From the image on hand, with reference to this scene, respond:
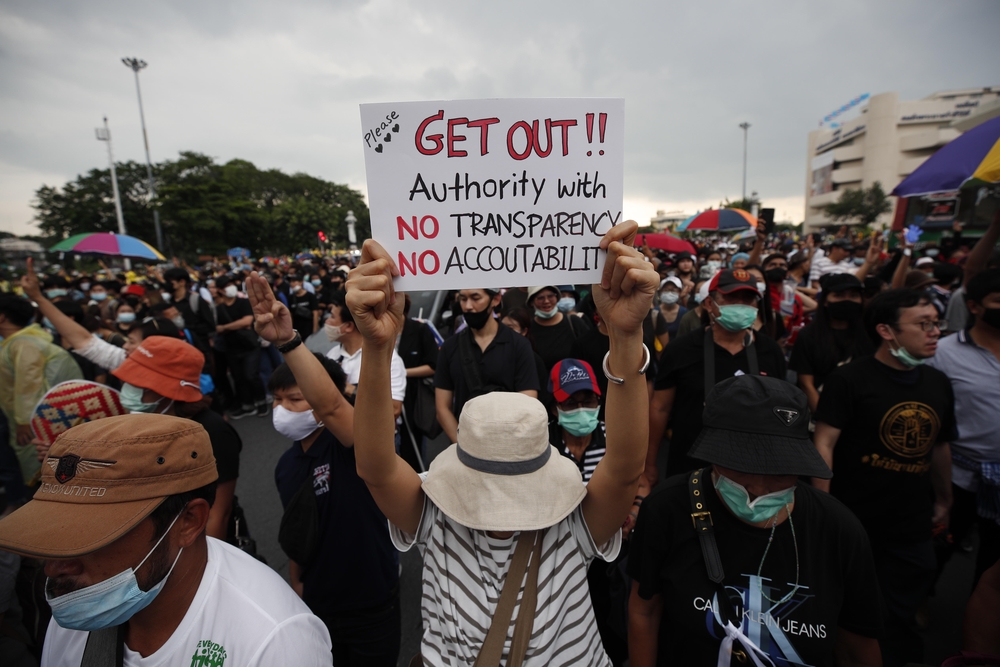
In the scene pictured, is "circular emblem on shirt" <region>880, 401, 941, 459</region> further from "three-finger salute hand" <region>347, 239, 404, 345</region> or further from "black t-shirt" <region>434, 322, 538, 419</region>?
"three-finger salute hand" <region>347, 239, 404, 345</region>

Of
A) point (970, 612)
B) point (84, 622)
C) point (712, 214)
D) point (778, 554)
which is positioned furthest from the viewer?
point (712, 214)

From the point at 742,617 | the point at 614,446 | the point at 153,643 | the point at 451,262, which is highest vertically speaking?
the point at 451,262

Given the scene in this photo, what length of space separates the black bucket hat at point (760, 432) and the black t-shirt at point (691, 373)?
49.9 inches

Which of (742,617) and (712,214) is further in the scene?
(712,214)

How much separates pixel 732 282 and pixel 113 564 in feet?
11.0

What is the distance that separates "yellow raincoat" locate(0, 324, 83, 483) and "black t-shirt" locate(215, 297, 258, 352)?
3.39 metres

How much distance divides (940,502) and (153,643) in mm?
4018

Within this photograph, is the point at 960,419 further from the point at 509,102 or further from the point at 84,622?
the point at 84,622

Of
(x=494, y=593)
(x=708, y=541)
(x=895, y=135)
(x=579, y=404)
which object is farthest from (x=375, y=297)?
(x=895, y=135)

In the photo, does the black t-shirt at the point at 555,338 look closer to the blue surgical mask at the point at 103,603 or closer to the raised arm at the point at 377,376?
the raised arm at the point at 377,376

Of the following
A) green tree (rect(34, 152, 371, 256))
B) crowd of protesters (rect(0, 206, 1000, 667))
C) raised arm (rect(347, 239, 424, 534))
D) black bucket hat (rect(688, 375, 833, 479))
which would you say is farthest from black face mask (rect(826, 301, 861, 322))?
green tree (rect(34, 152, 371, 256))

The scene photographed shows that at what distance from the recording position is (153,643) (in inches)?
53.8

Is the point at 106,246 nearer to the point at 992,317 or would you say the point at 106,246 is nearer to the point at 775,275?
the point at 775,275

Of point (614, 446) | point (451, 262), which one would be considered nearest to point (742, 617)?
point (614, 446)
